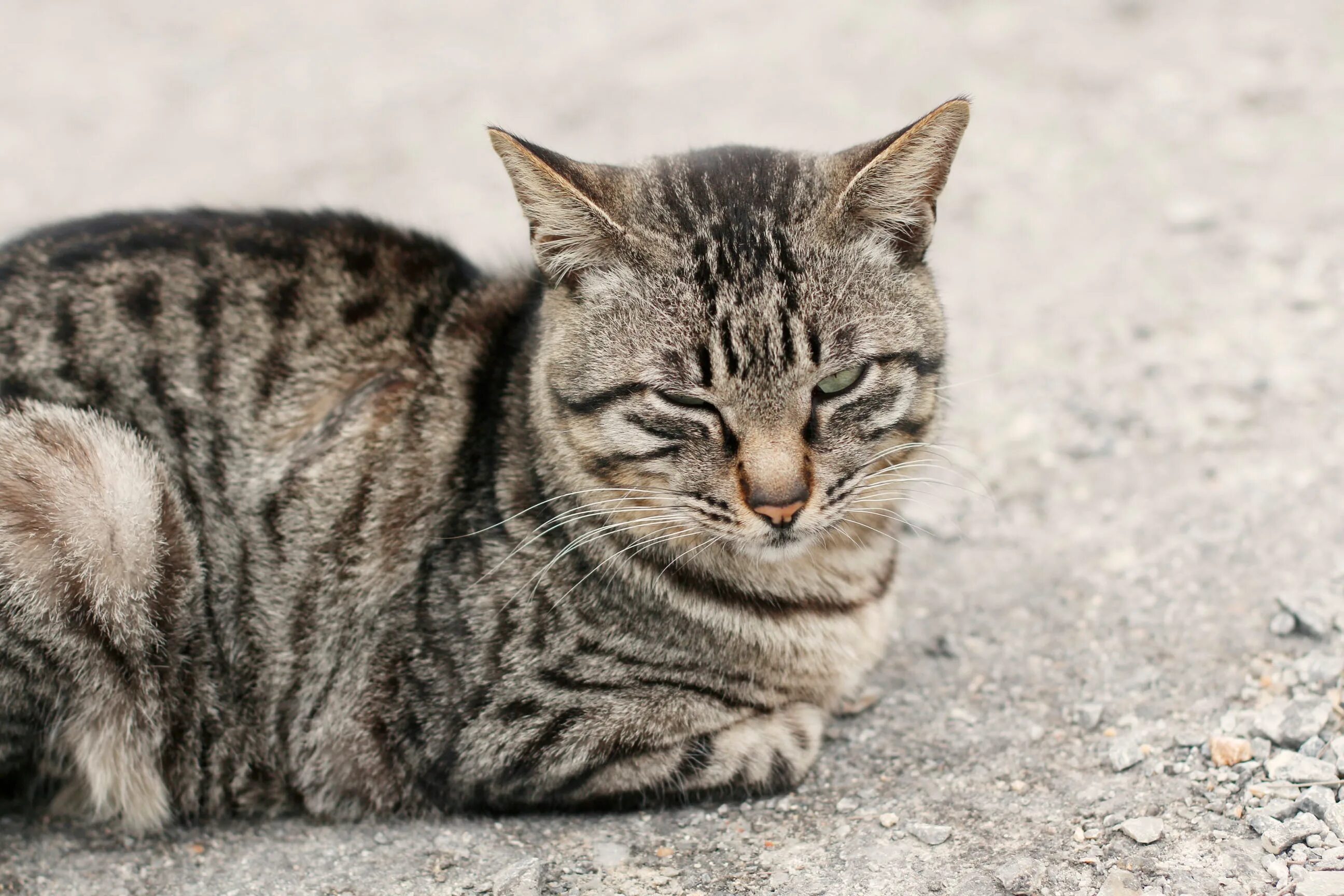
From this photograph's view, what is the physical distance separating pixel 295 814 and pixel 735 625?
1.40 m

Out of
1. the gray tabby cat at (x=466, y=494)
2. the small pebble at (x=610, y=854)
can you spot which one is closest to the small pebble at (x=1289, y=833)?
the gray tabby cat at (x=466, y=494)

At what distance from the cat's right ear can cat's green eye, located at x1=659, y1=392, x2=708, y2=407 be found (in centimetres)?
39

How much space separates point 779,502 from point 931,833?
0.97 metres

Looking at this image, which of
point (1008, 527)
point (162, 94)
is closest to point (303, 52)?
point (162, 94)

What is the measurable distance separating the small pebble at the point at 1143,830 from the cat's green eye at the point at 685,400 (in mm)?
1482

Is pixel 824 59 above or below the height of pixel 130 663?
above

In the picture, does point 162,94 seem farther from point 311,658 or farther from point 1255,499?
point 1255,499

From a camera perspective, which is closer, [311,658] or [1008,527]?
[311,658]

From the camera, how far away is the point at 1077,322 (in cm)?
580

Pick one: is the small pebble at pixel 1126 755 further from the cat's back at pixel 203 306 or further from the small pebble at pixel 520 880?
the cat's back at pixel 203 306

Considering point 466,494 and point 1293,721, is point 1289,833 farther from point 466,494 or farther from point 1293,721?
point 466,494

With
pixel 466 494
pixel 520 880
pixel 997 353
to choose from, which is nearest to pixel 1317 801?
pixel 520 880

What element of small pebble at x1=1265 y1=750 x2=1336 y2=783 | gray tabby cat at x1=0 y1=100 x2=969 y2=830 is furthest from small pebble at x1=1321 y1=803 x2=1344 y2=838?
gray tabby cat at x1=0 y1=100 x2=969 y2=830

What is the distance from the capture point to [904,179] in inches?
124
